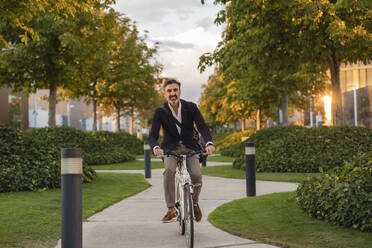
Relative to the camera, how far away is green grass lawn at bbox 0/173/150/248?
194 inches

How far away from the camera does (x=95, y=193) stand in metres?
8.87

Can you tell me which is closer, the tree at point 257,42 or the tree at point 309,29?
the tree at point 309,29

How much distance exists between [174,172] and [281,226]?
1417 mm

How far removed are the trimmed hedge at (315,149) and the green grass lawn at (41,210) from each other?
186 inches

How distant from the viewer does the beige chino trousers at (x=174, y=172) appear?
5.09 meters

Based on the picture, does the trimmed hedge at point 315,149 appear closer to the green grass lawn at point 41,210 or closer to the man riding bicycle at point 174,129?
the green grass lawn at point 41,210

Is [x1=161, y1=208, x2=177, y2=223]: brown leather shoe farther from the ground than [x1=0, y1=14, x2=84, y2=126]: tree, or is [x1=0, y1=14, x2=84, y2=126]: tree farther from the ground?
[x1=0, y1=14, x2=84, y2=126]: tree

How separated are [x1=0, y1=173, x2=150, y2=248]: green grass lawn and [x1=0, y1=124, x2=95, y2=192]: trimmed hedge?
0.34 m

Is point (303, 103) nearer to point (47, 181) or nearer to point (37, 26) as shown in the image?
point (37, 26)

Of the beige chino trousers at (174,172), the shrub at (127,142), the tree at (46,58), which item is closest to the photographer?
the beige chino trousers at (174,172)

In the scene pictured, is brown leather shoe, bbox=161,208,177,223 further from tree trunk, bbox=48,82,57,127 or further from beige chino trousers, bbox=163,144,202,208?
tree trunk, bbox=48,82,57,127

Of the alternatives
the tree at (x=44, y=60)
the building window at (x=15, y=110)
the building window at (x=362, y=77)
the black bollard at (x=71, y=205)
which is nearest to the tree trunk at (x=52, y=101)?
the tree at (x=44, y=60)

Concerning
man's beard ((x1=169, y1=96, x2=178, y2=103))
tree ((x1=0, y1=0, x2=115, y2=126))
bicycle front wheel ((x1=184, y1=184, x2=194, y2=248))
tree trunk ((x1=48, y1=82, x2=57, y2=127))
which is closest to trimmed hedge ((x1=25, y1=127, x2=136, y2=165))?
tree trunk ((x1=48, y1=82, x2=57, y2=127))

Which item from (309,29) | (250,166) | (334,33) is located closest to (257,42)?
(309,29)
